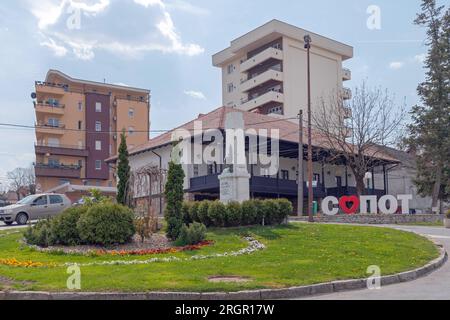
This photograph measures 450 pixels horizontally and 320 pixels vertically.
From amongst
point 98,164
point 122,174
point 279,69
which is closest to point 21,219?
point 122,174

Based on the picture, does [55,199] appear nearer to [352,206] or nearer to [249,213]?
→ [249,213]

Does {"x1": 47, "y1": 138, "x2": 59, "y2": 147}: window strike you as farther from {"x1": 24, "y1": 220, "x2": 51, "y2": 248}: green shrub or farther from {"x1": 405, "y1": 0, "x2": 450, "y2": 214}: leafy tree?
{"x1": 24, "y1": 220, "x2": 51, "y2": 248}: green shrub

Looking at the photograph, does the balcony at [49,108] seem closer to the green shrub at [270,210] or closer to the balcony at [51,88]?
the balcony at [51,88]

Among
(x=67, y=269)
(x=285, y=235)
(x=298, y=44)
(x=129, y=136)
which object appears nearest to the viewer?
(x=67, y=269)

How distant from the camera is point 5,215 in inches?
1124

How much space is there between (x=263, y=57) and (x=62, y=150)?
29018 millimetres

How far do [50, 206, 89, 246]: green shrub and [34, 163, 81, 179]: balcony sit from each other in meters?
54.8

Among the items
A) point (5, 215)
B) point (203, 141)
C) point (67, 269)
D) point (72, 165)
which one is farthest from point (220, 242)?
point (72, 165)

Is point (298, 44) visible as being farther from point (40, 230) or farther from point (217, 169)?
point (40, 230)

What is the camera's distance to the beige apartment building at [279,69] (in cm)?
6209

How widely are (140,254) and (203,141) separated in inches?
1023

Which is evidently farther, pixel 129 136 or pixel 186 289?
pixel 129 136

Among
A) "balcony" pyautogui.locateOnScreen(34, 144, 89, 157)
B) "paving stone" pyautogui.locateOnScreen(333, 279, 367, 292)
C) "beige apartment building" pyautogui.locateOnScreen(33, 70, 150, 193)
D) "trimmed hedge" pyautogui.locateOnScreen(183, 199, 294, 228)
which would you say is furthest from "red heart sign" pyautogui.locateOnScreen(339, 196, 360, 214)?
"balcony" pyautogui.locateOnScreen(34, 144, 89, 157)

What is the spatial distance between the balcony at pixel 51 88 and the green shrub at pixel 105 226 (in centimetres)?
5891
